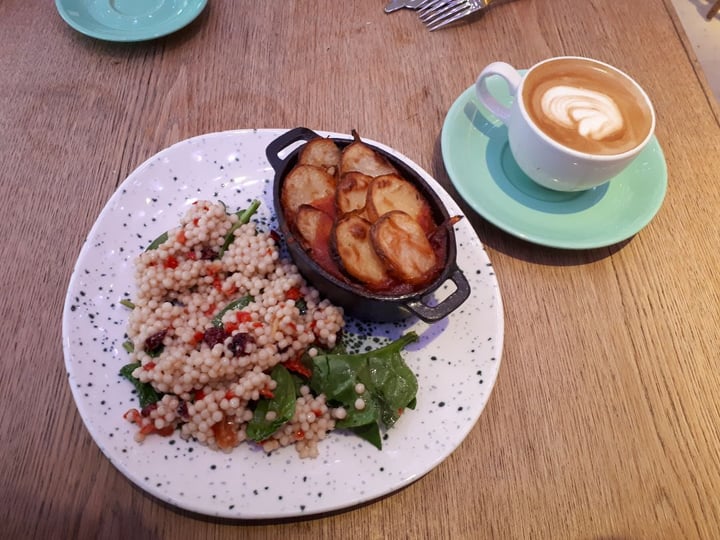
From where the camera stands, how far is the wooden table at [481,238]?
1270 millimetres

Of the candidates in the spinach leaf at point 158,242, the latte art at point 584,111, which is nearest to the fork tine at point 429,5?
the latte art at point 584,111

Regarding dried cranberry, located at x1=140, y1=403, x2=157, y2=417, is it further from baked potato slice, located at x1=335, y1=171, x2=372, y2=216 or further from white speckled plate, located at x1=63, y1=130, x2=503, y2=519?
baked potato slice, located at x1=335, y1=171, x2=372, y2=216

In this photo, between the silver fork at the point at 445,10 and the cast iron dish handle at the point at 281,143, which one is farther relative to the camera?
the silver fork at the point at 445,10

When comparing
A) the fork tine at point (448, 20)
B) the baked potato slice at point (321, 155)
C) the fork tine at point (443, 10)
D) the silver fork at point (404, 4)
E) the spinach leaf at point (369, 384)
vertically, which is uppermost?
the baked potato slice at point (321, 155)

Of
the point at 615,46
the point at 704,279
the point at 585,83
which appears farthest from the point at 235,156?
the point at 615,46

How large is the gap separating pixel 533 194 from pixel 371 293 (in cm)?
77

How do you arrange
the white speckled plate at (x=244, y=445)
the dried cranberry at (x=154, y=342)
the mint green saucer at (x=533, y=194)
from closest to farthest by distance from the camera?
the white speckled plate at (x=244, y=445) < the dried cranberry at (x=154, y=342) < the mint green saucer at (x=533, y=194)

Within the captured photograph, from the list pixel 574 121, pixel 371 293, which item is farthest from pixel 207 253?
pixel 574 121

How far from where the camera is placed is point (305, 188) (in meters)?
1.35

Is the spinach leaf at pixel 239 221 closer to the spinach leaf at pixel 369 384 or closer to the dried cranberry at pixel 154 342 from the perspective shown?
the dried cranberry at pixel 154 342

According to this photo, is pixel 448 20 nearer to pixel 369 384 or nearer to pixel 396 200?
pixel 396 200

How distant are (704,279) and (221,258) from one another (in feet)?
4.87

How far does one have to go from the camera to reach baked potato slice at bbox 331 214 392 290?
4.06 feet

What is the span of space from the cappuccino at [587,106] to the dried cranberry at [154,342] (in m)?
1.18
